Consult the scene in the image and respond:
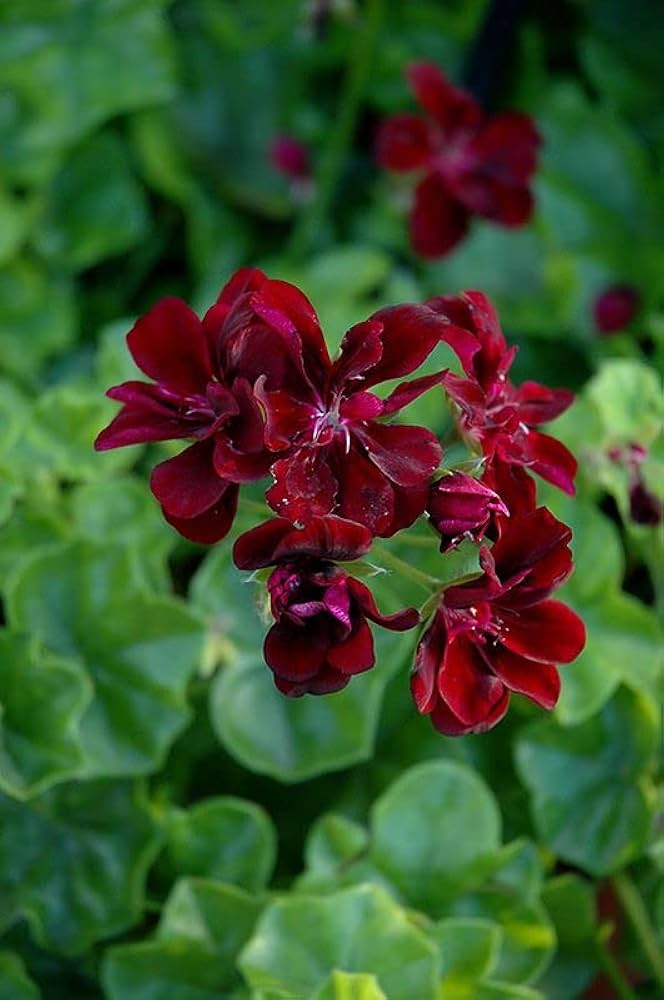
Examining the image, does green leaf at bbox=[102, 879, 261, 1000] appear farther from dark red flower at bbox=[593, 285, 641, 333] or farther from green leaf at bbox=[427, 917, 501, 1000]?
dark red flower at bbox=[593, 285, 641, 333]

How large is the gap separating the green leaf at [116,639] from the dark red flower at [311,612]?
322 millimetres

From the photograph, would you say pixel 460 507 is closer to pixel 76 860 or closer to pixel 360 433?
pixel 360 433

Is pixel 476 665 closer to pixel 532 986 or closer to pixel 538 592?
pixel 538 592

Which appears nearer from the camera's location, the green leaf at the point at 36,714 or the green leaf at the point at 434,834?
the green leaf at the point at 36,714

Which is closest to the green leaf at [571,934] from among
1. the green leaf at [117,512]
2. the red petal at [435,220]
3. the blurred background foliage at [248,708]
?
the blurred background foliage at [248,708]

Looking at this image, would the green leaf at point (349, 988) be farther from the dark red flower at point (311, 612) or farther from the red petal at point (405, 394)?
the red petal at point (405, 394)

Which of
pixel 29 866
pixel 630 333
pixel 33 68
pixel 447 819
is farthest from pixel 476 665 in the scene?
pixel 33 68

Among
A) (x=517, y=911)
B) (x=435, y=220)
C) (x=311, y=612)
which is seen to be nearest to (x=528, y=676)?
(x=311, y=612)

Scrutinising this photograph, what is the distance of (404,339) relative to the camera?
736mm

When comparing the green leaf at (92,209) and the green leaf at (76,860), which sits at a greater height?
the green leaf at (92,209)

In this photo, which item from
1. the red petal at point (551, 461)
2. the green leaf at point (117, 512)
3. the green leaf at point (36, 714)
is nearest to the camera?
the red petal at point (551, 461)

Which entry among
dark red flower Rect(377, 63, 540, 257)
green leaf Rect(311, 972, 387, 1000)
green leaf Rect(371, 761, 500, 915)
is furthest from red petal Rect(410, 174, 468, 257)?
green leaf Rect(311, 972, 387, 1000)

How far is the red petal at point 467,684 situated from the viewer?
0.73m

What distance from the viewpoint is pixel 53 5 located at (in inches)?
63.2
